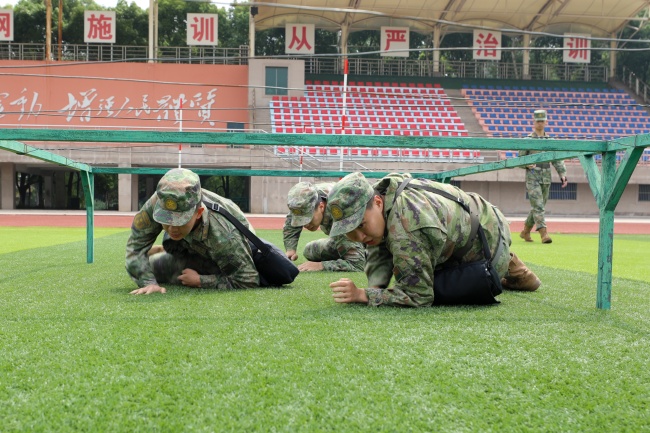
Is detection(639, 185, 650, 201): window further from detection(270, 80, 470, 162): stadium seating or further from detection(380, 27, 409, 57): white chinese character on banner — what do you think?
detection(380, 27, 409, 57): white chinese character on banner

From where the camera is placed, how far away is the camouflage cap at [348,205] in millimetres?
2898

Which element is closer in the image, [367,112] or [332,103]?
[367,112]

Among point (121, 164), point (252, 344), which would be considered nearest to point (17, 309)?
point (252, 344)

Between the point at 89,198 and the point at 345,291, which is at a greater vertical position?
the point at 89,198

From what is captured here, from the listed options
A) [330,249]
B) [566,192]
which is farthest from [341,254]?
[566,192]

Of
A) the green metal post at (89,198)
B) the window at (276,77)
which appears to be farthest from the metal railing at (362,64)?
the green metal post at (89,198)

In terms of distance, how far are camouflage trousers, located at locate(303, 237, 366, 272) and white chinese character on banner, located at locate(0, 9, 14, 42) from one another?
27.5 m

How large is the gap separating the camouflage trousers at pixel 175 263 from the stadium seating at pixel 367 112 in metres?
19.3

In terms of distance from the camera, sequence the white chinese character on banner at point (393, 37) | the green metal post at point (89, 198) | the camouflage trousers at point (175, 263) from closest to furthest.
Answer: the camouflage trousers at point (175, 263) → the green metal post at point (89, 198) → the white chinese character on banner at point (393, 37)

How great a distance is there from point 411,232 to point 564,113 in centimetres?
2793

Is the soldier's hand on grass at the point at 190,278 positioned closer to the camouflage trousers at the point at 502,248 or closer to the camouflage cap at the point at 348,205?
the camouflage cap at the point at 348,205

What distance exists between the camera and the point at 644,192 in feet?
88.3

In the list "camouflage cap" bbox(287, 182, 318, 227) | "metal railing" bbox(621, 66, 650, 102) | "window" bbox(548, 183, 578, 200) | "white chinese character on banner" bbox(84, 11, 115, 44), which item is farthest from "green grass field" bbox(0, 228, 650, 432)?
"metal railing" bbox(621, 66, 650, 102)

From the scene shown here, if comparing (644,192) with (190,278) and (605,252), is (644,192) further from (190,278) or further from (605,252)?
(190,278)
